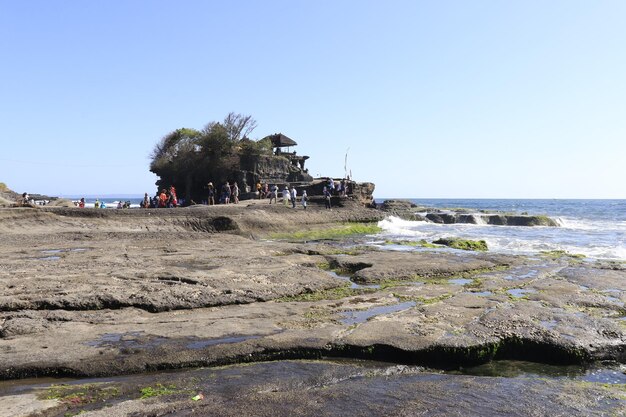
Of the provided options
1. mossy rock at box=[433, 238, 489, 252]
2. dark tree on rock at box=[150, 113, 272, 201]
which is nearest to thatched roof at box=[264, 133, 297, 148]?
dark tree on rock at box=[150, 113, 272, 201]

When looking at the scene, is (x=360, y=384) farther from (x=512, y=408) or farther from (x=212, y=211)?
(x=212, y=211)

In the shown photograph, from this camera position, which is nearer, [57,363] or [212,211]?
[57,363]

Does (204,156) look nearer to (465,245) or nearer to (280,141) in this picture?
(280,141)

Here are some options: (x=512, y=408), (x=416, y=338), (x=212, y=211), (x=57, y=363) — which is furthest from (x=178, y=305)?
(x=212, y=211)

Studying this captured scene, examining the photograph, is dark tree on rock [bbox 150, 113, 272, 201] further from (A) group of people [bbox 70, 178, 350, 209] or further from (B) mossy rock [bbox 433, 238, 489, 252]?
(B) mossy rock [bbox 433, 238, 489, 252]

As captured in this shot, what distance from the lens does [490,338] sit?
22.5 ft

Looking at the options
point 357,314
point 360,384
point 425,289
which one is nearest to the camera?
point 360,384

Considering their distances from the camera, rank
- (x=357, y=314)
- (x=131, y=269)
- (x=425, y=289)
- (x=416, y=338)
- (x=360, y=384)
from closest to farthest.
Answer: (x=360, y=384) → (x=416, y=338) → (x=357, y=314) → (x=425, y=289) → (x=131, y=269)

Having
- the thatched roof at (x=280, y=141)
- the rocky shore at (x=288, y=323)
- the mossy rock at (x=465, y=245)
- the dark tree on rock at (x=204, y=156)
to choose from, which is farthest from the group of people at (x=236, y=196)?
the rocky shore at (x=288, y=323)

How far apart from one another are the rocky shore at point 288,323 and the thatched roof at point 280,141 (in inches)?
1432

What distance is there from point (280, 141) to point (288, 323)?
43.8 m

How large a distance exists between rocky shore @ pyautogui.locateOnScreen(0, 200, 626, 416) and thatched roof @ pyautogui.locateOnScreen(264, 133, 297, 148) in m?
36.4

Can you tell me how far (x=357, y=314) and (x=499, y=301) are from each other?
9.31ft

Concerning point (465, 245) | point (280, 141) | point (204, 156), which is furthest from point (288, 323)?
point (280, 141)
